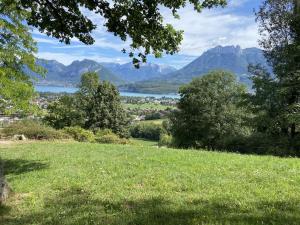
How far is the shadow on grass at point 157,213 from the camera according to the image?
335 inches

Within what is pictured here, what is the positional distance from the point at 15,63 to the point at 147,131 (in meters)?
96.1

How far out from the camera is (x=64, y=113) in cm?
6219

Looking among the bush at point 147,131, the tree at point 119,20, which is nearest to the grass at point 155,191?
the tree at point 119,20

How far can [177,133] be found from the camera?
178 ft

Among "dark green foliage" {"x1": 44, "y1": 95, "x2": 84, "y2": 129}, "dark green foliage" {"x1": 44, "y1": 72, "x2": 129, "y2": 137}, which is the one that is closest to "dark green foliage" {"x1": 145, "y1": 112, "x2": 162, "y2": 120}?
"dark green foliage" {"x1": 44, "y1": 72, "x2": 129, "y2": 137}

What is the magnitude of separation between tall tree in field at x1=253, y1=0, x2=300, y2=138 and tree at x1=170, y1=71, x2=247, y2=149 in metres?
17.1

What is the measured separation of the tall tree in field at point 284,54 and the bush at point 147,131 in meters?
79.0

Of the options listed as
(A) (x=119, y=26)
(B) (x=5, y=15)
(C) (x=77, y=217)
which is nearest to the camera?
(C) (x=77, y=217)

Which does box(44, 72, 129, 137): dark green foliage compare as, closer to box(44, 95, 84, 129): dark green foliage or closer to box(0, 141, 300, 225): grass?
box(44, 95, 84, 129): dark green foliage

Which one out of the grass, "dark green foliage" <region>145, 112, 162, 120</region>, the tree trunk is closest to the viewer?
the grass

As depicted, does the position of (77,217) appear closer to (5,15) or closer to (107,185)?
(107,185)

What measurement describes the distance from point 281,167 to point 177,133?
39354mm

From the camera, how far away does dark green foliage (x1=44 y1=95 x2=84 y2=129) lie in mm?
60166

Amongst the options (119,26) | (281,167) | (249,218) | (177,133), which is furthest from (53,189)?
(177,133)
